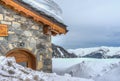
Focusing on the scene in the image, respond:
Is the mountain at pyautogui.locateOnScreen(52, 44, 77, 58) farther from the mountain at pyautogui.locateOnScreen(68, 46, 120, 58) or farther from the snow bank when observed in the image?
the snow bank

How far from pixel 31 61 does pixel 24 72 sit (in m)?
4.70

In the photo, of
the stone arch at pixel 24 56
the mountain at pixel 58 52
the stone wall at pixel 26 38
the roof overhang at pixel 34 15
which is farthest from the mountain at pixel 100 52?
the stone arch at pixel 24 56

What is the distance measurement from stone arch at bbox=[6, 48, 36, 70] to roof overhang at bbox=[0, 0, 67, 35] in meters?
1.17

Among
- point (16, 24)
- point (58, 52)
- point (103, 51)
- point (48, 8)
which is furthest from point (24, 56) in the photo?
point (103, 51)

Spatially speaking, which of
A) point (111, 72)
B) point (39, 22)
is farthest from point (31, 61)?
point (111, 72)

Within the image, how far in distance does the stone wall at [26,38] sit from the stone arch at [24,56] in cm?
13

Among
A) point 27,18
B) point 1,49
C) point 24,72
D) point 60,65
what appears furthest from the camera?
point 60,65

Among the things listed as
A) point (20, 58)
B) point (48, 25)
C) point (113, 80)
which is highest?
point (48, 25)

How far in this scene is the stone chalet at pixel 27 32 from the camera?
1150cm

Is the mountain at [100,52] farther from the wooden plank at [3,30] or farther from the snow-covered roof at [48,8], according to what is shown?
the wooden plank at [3,30]

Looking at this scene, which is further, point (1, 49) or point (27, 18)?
point (27, 18)

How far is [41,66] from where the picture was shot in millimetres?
12773

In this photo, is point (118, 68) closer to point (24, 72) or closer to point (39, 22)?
point (39, 22)

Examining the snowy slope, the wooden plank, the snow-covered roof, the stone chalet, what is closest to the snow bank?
the wooden plank
